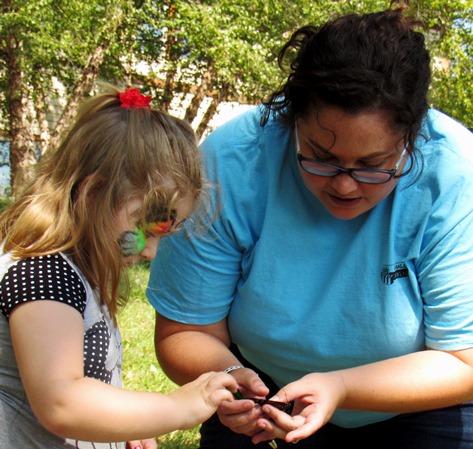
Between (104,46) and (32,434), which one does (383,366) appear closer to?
(32,434)

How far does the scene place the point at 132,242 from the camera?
1.88m

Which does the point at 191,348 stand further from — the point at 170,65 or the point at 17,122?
the point at 17,122

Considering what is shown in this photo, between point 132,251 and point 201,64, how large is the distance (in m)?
7.63

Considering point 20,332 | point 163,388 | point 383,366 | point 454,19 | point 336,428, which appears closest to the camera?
point 20,332

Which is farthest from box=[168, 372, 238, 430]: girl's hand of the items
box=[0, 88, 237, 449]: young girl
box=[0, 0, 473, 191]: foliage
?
box=[0, 0, 473, 191]: foliage

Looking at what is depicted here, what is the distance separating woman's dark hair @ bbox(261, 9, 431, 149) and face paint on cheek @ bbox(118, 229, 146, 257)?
0.59 m

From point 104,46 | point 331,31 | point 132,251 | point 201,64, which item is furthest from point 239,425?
point 201,64

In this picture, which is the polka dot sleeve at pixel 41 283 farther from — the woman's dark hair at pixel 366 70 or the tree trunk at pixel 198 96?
the tree trunk at pixel 198 96

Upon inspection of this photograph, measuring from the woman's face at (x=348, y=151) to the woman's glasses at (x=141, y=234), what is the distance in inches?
17.6

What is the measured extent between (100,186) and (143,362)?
2.38m

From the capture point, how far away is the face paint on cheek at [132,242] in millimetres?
1856

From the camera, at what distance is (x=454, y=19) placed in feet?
29.3

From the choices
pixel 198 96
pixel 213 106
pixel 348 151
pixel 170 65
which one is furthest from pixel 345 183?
pixel 213 106

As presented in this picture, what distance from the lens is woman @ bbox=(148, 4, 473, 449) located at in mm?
2027
